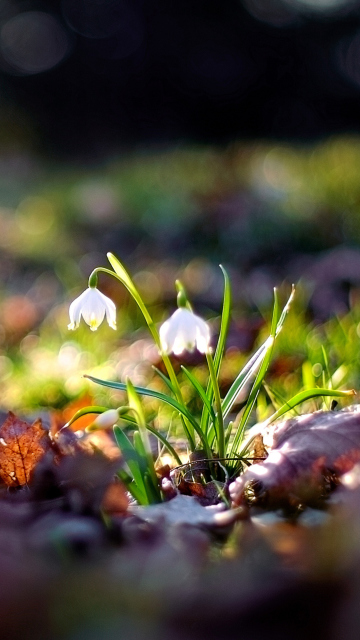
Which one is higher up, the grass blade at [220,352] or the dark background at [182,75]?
the grass blade at [220,352]

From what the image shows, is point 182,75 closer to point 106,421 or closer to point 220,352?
point 220,352

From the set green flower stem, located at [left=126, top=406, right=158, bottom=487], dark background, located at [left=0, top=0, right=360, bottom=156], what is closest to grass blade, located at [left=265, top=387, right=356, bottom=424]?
green flower stem, located at [left=126, top=406, right=158, bottom=487]

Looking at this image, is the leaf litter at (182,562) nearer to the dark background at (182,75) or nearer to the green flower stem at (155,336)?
the green flower stem at (155,336)

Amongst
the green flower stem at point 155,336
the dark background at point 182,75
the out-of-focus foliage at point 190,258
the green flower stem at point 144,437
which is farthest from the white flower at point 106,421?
the dark background at point 182,75

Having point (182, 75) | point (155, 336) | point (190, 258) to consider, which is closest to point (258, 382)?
point (155, 336)

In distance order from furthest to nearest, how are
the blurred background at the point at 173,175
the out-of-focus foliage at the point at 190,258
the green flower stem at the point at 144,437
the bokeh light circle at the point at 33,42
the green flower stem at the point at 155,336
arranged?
the bokeh light circle at the point at 33,42
the blurred background at the point at 173,175
the out-of-focus foliage at the point at 190,258
the green flower stem at the point at 155,336
the green flower stem at the point at 144,437

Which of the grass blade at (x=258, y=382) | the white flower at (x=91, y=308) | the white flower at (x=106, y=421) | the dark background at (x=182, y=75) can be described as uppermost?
the white flower at (x=91, y=308)
